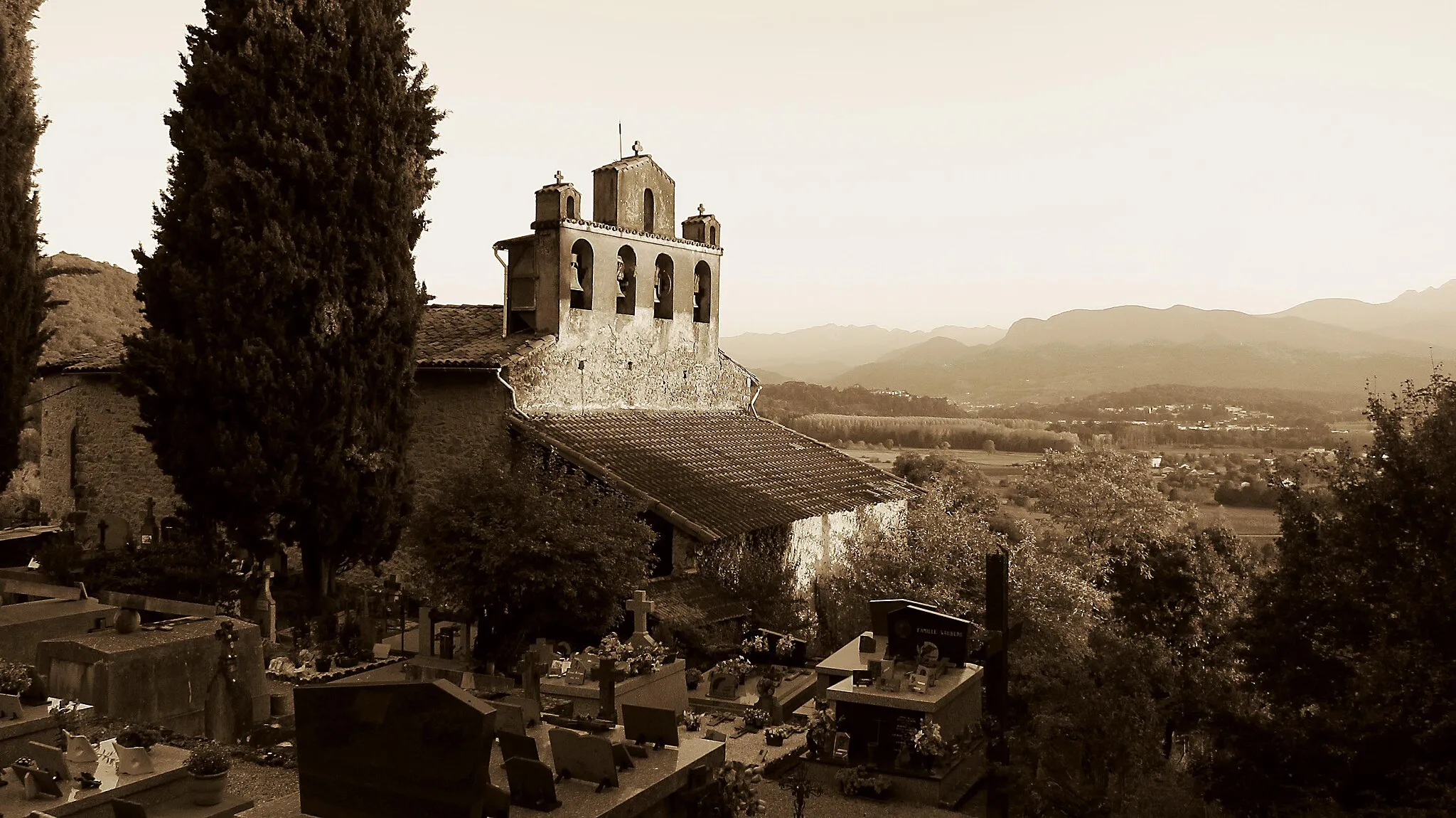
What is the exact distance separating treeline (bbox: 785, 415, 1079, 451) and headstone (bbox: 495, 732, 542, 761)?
1657 inches

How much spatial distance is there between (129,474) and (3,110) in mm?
8661

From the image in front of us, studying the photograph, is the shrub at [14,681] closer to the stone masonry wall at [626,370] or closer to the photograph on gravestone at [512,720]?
the photograph on gravestone at [512,720]

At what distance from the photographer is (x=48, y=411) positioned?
23406mm

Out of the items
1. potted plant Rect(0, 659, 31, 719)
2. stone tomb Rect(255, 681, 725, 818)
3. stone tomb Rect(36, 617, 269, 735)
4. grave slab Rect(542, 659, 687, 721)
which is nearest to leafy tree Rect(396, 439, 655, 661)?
grave slab Rect(542, 659, 687, 721)

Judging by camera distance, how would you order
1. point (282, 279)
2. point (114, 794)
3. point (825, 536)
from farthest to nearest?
point (825, 536) → point (282, 279) → point (114, 794)

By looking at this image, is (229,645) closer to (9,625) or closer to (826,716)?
(9,625)

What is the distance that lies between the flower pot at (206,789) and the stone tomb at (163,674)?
10.4 ft

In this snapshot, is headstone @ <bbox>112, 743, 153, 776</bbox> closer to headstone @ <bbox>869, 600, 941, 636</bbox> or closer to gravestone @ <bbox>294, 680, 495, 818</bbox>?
gravestone @ <bbox>294, 680, 495, 818</bbox>

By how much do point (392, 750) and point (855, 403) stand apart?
6211 centimetres

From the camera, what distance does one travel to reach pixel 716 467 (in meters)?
21.8

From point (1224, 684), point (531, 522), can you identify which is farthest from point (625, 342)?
point (1224, 684)

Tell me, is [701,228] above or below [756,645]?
above

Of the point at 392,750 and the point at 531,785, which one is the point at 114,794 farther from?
the point at 531,785

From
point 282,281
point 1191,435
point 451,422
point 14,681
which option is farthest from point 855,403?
point 14,681
